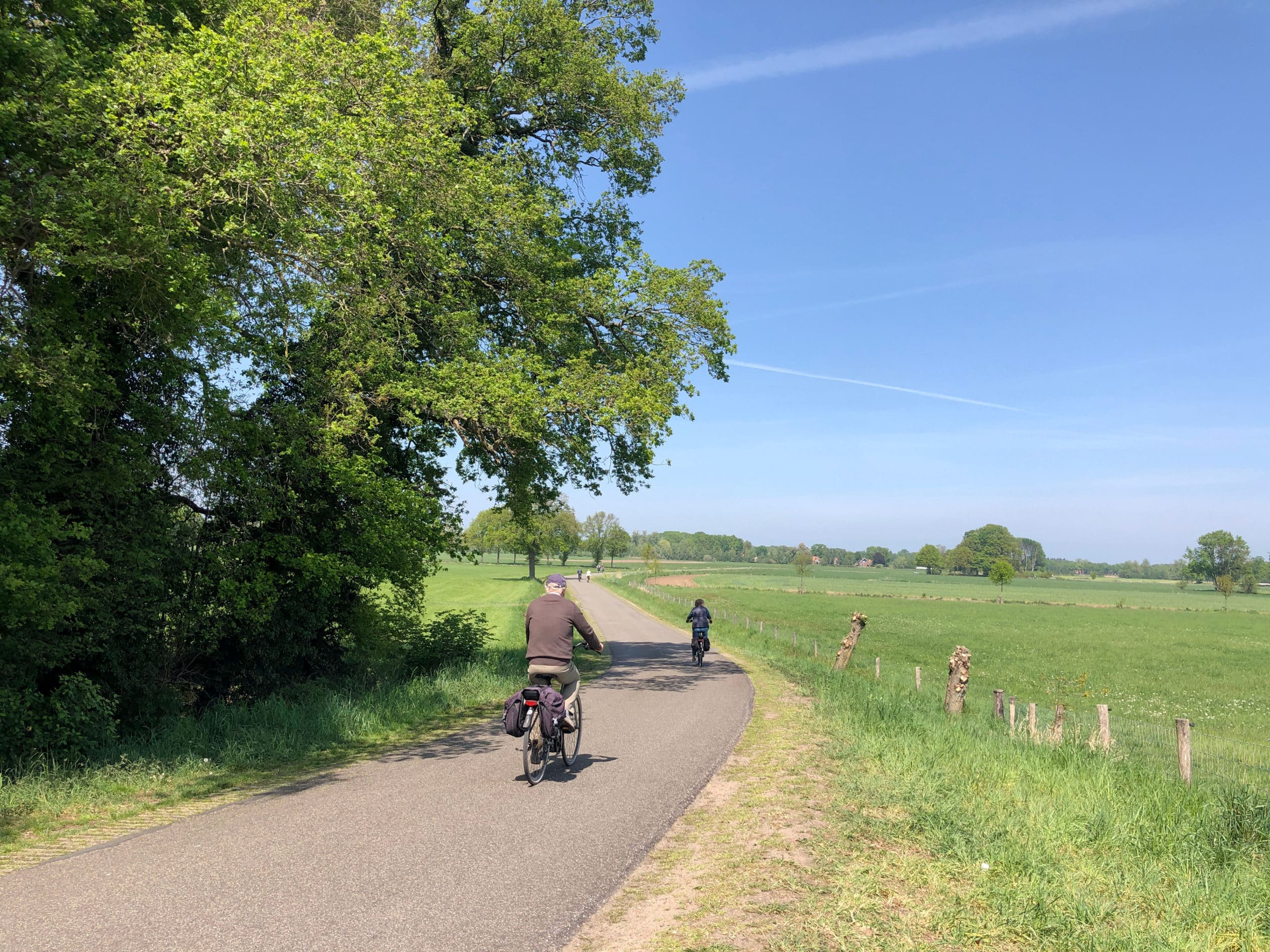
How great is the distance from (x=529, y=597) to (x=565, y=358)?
40538mm

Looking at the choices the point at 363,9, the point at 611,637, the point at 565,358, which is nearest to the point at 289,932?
the point at 565,358

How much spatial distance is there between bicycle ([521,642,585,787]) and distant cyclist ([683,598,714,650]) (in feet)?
37.2

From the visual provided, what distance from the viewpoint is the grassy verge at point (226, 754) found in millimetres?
6297

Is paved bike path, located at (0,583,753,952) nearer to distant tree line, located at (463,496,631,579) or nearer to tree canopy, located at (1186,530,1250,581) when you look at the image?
distant tree line, located at (463,496,631,579)

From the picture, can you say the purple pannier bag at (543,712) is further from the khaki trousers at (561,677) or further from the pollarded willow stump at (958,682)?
the pollarded willow stump at (958,682)

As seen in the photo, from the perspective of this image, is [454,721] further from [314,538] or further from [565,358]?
[565,358]

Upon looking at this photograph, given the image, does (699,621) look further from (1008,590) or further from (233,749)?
(1008,590)

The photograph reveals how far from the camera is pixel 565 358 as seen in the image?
16.2 metres

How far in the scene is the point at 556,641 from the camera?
7.94m

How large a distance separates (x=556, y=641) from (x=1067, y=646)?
135ft

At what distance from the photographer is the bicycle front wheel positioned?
7.95 meters

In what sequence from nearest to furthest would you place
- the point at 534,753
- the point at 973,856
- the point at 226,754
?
Result: the point at 973,856
the point at 534,753
the point at 226,754

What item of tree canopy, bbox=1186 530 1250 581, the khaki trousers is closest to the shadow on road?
the khaki trousers

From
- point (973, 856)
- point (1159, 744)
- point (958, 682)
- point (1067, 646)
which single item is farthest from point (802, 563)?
point (973, 856)
